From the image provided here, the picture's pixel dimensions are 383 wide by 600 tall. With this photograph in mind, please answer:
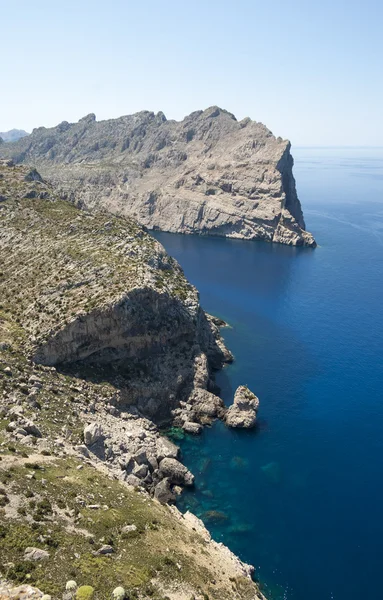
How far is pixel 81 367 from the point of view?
85.3 m

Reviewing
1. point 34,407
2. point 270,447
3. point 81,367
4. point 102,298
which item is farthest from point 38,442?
point 270,447

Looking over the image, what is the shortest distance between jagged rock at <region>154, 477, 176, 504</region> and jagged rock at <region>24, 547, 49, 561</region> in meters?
28.7

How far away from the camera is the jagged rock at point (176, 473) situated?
71562 mm

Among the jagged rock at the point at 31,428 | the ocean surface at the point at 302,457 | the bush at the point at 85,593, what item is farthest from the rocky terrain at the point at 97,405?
the ocean surface at the point at 302,457

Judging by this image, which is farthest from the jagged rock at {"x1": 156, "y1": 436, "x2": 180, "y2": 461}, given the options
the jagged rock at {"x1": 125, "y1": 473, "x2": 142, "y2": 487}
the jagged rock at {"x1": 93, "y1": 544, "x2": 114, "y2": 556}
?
the jagged rock at {"x1": 93, "y1": 544, "x2": 114, "y2": 556}

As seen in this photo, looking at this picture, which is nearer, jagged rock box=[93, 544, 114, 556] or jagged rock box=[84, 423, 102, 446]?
jagged rock box=[93, 544, 114, 556]

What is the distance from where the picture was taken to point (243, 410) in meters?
86.8

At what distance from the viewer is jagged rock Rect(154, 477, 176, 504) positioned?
66938 mm

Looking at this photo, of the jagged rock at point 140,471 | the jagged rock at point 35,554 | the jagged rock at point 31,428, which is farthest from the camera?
the jagged rock at point 140,471

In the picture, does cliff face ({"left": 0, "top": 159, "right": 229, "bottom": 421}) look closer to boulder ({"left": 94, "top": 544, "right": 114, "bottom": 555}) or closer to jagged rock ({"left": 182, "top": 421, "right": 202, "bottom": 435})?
jagged rock ({"left": 182, "top": 421, "right": 202, "bottom": 435})

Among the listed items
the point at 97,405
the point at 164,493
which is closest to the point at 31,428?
the point at 97,405

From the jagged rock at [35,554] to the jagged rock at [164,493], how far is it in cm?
2871

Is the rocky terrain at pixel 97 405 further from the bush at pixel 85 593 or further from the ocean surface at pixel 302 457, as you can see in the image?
the ocean surface at pixel 302 457

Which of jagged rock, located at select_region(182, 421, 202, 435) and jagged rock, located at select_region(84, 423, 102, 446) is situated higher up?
jagged rock, located at select_region(84, 423, 102, 446)
